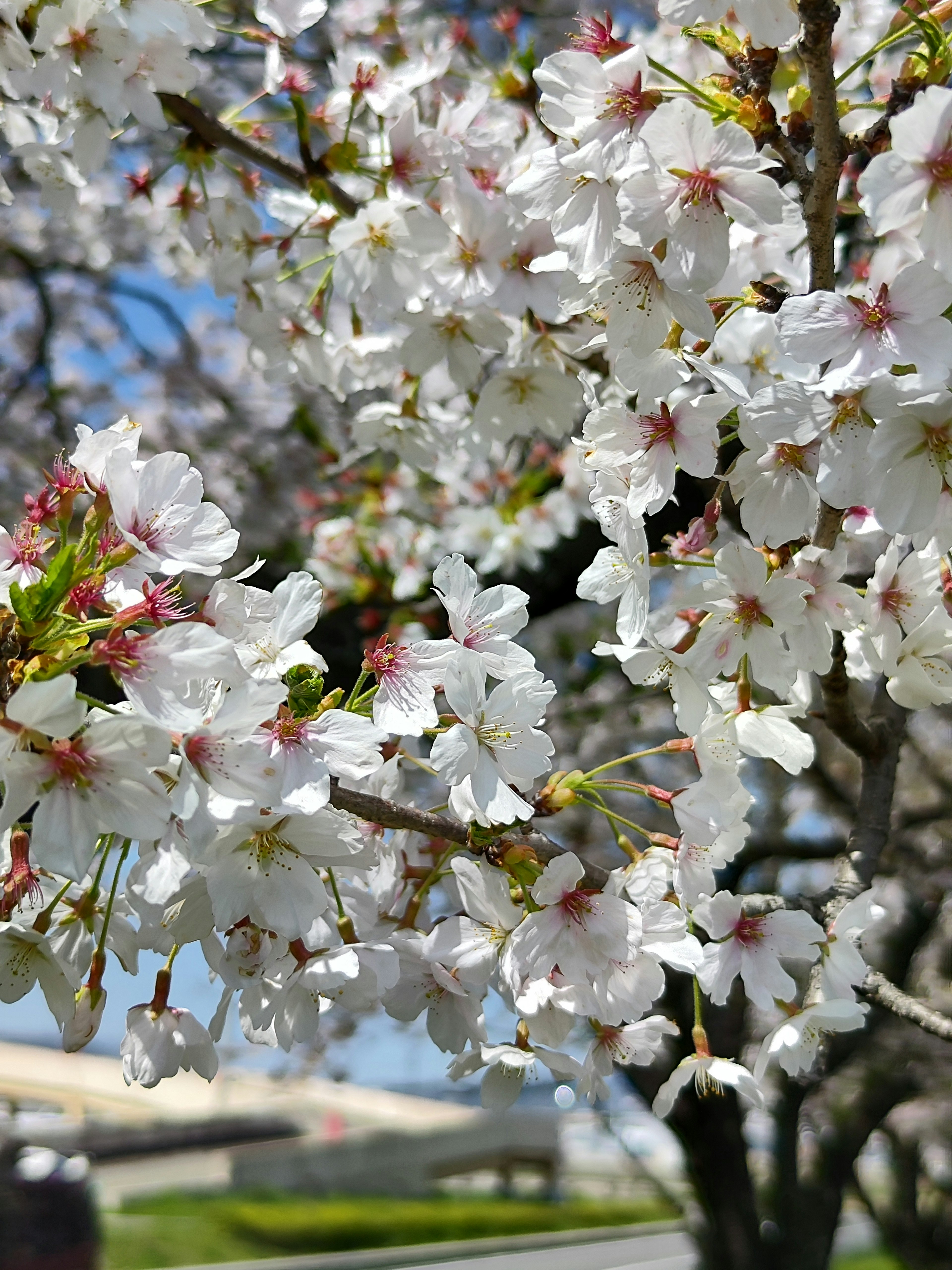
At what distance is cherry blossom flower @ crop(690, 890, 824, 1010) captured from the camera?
3.94 ft

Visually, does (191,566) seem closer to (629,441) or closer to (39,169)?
(629,441)

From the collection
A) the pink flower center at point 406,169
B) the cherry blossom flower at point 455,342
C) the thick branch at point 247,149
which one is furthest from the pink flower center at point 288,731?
the thick branch at point 247,149

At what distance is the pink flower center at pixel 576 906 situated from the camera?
44.4 inches

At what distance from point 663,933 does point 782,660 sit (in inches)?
14.9

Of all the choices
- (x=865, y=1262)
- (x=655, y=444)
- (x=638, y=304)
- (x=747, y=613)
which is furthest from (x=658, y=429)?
(x=865, y=1262)

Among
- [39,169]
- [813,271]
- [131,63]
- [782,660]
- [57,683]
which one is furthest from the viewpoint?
[39,169]

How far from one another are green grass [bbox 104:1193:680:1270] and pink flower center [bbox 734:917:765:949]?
1458 centimetres

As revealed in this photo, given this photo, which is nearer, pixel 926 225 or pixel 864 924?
pixel 926 225

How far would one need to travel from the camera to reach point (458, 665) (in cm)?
107

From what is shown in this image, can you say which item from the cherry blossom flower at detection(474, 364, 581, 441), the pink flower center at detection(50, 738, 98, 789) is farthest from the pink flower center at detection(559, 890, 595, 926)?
the cherry blossom flower at detection(474, 364, 581, 441)

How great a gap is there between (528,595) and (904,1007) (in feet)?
2.38

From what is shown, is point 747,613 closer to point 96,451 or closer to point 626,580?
point 626,580

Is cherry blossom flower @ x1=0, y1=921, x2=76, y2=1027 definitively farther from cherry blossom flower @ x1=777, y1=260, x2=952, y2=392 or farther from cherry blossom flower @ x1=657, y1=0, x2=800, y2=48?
cherry blossom flower @ x1=657, y1=0, x2=800, y2=48

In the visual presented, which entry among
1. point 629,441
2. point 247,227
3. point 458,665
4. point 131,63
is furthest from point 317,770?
point 247,227
